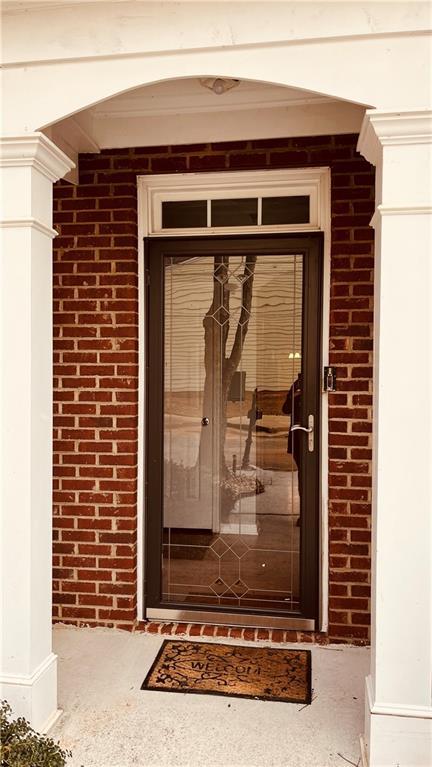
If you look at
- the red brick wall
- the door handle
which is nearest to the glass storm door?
the door handle

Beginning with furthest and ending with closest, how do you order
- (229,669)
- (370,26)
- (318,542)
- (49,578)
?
(318,542), (229,669), (49,578), (370,26)

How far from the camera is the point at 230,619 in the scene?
3135 mm

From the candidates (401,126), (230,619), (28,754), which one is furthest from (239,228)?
(28,754)

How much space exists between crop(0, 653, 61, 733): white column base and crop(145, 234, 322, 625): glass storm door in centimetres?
105

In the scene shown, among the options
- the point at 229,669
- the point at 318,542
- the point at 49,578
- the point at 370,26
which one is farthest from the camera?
the point at 318,542

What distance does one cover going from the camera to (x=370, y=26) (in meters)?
1.88

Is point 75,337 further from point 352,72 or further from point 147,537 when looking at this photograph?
point 352,72

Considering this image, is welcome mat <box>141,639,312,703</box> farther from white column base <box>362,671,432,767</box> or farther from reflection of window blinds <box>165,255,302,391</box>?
reflection of window blinds <box>165,255,302,391</box>

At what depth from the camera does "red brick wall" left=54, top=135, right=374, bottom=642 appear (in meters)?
2.95

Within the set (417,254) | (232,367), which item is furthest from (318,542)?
(417,254)

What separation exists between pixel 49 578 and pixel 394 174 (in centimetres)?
208

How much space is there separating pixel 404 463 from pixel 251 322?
4.59 ft

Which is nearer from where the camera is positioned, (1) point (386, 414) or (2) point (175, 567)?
(1) point (386, 414)

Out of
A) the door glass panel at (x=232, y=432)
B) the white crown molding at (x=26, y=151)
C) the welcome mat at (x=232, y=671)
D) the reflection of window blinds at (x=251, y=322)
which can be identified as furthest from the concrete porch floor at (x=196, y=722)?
the white crown molding at (x=26, y=151)
